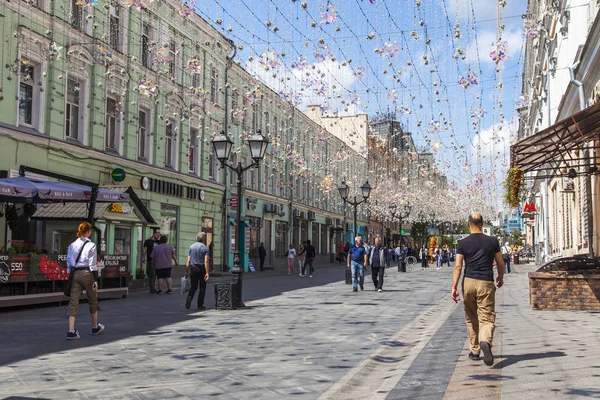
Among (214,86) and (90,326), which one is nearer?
(90,326)

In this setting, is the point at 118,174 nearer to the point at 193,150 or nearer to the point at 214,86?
the point at 193,150

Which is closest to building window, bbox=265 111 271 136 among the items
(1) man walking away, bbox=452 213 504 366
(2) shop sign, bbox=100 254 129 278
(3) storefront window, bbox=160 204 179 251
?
(3) storefront window, bbox=160 204 179 251

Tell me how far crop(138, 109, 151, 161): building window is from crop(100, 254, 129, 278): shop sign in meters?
10.0

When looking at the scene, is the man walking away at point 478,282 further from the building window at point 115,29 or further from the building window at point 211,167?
the building window at point 211,167

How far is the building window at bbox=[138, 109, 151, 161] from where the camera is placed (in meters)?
27.1

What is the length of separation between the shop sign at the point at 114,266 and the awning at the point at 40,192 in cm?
148

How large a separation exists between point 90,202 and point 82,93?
25.5 feet

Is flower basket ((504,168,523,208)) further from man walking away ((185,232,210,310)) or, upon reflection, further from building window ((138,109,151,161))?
building window ((138,109,151,161))

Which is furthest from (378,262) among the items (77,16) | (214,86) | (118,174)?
(214,86)

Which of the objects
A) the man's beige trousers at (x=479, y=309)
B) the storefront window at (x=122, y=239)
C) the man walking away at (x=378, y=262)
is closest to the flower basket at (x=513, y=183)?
the man walking away at (x=378, y=262)

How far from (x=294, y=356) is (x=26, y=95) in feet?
51.2

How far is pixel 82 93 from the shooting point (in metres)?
22.9

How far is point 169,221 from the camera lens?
95.1 feet

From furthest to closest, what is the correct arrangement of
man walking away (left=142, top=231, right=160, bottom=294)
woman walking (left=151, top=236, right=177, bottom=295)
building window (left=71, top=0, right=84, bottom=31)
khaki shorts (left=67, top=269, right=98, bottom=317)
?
building window (left=71, top=0, right=84, bottom=31)
man walking away (left=142, top=231, right=160, bottom=294)
woman walking (left=151, top=236, right=177, bottom=295)
khaki shorts (left=67, top=269, right=98, bottom=317)
